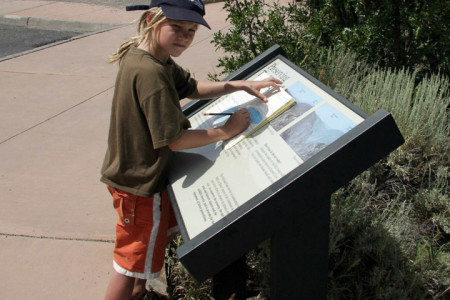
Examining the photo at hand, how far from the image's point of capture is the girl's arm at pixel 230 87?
246 centimetres

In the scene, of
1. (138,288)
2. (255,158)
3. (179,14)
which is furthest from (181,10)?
(138,288)

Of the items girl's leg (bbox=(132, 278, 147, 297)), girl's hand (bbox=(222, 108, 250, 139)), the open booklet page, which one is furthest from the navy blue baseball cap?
girl's leg (bbox=(132, 278, 147, 297))

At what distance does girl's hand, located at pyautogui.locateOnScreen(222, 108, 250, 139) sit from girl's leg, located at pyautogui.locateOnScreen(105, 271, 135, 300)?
0.82m

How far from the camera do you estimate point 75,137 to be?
16.0 ft

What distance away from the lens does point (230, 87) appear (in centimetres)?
256

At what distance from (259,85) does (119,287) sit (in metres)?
1.14

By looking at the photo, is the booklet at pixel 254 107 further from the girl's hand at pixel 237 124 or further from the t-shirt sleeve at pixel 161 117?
the t-shirt sleeve at pixel 161 117

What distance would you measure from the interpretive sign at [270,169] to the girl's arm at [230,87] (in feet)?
0.17

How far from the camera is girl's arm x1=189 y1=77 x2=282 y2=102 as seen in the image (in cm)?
246

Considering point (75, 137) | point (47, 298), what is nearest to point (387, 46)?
point (75, 137)

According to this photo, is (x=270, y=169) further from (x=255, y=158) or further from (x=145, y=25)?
(x=145, y=25)

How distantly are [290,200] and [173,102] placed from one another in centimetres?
64

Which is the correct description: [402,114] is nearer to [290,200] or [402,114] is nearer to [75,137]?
[290,200]

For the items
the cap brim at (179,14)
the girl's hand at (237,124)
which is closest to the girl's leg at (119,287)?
the girl's hand at (237,124)
